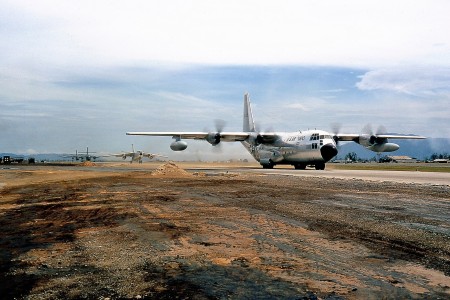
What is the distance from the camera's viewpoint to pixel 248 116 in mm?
58812

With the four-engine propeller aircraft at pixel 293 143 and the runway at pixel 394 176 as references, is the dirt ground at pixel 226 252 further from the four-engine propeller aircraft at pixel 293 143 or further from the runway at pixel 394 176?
the four-engine propeller aircraft at pixel 293 143

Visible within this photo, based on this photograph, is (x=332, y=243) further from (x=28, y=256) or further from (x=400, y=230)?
(x=28, y=256)

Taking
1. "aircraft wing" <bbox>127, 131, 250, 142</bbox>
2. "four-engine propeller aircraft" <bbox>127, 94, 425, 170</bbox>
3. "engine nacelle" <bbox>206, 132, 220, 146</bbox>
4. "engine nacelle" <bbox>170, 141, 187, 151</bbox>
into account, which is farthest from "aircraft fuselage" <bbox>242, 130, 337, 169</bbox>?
"engine nacelle" <bbox>170, 141, 187, 151</bbox>

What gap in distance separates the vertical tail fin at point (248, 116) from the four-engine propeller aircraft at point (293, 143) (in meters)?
4.49

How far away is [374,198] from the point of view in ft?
46.5

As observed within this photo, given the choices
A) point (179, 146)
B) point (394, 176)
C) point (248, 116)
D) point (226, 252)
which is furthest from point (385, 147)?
point (226, 252)

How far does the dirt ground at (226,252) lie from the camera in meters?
4.31

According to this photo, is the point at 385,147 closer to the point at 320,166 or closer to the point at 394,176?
the point at 320,166

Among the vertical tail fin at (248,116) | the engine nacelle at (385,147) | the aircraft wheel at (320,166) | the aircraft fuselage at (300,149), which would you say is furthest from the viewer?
the vertical tail fin at (248,116)

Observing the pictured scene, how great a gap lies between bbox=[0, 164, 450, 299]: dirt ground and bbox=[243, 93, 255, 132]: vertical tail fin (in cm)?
4631

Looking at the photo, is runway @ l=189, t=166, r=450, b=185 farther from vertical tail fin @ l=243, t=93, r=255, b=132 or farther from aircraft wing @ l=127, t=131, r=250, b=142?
vertical tail fin @ l=243, t=93, r=255, b=132

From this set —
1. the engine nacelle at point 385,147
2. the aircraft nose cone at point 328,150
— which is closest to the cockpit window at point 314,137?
the aircraft nose cone at point 328,150

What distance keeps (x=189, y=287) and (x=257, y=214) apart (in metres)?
6.11

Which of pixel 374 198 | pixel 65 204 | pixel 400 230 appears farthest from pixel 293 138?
pixel 400 230
